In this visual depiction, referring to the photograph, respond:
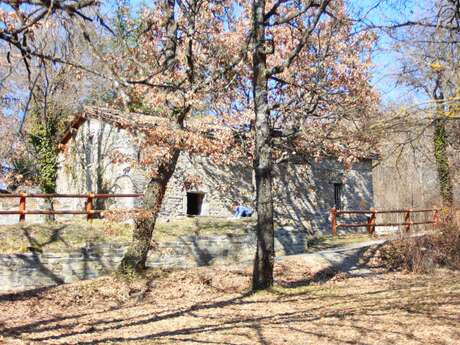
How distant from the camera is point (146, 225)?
11156 mm

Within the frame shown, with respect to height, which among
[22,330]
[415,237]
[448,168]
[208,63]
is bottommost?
[22,330]

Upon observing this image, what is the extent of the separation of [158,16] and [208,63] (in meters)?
1.75

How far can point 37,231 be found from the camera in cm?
1294

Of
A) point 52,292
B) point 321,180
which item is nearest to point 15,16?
point 52,292

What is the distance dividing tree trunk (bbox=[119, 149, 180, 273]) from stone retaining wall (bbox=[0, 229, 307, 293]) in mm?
560

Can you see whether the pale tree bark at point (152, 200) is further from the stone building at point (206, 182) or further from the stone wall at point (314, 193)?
the stone wall at point (314, 193)

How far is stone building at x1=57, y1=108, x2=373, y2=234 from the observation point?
1912 centimetres

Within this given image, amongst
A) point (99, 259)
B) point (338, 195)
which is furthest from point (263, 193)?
point (338, 195)

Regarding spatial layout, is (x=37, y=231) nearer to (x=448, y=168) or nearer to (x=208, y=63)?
(x=208, y=63)

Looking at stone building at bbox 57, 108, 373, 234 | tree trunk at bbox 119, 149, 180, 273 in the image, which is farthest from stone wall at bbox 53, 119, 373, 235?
tree trunk at bbox 119, 149, 180, 273

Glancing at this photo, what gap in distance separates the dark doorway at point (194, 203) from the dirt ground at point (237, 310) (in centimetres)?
787

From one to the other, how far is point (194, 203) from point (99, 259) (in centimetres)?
880

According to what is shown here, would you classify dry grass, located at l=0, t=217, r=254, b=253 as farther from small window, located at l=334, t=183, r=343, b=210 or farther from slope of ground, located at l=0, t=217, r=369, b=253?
small window, located at l=334, t=183, r=343, b=210

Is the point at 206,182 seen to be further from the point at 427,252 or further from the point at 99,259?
the point at 427,252
